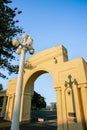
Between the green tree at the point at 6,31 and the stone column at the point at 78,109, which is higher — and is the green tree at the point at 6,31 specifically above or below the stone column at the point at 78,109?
above

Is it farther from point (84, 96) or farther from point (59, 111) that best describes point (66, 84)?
point (59, 111)

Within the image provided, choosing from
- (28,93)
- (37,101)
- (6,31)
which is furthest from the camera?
(37,101)

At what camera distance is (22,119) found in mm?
13812

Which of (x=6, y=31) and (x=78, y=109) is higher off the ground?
(x=6, y=31)

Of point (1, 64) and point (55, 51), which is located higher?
point (55, 51)

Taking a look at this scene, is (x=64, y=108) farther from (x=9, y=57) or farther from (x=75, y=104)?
(x=9, y=57)

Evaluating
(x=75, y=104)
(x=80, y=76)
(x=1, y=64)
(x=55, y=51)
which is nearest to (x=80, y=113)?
(x=75, y=104)

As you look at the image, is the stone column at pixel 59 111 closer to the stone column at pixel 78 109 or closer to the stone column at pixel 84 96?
the stone column at pixel 78 109

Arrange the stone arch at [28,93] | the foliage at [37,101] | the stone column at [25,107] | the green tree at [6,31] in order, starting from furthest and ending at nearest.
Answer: the foliage at [37,101], the stone arch at [28,93], the stone column at [25,107], the green tree at [6,31]

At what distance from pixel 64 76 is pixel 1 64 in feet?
18.2

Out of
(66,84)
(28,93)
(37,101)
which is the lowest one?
(37,101)

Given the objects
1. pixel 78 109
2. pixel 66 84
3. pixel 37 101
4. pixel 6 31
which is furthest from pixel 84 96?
pixel 37 101

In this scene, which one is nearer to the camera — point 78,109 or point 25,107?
point 78,109

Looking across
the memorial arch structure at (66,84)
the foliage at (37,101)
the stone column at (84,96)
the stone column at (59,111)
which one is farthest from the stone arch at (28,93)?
the foliage at (37,101)
